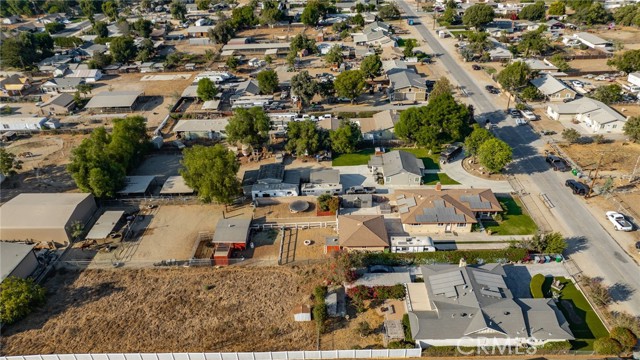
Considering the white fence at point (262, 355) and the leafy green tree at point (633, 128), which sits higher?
the leafy green tree at point (633, 128)

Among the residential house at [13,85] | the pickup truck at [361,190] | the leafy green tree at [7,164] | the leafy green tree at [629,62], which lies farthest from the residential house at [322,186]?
the residential house at [13,85]

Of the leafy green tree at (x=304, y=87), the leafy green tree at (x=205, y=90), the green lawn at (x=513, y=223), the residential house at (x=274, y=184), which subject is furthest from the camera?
the leafy green tree at (x=205, y=90)

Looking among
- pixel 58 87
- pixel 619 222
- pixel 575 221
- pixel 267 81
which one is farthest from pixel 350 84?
pixel 58 87

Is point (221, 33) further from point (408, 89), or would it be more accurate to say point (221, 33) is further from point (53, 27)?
point (408, 89)

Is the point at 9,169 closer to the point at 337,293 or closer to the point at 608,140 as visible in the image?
the point at 337,293

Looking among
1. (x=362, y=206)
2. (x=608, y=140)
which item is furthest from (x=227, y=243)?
(x=608, y=140)

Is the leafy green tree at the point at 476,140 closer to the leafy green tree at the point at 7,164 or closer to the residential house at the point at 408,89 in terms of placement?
the residential house at the point at 408,89
